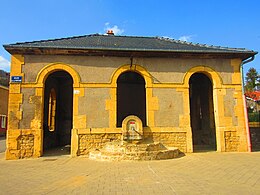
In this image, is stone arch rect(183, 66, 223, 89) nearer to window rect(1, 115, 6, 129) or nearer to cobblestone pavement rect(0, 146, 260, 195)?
cobblestone pavement rect(0, 146, 260, 195)

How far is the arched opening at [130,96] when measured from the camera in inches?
494

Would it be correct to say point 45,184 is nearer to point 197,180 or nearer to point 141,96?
point 197,180

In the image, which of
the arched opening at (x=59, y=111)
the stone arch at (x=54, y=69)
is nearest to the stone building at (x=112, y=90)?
the stone arch at (x=54, y=69)

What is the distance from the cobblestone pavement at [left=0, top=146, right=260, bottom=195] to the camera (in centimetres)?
414

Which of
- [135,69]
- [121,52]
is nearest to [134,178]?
[135,69]

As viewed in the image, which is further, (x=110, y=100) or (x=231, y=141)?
(x=231, y=141)

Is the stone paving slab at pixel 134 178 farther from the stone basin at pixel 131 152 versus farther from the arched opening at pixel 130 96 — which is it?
the arched opening at pixel 130 96

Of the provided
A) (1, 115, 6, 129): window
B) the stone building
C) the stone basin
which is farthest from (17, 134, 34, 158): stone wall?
(1, 115, 6, 129): window

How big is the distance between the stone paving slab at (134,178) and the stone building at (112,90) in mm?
1862

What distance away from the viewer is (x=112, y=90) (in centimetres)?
900

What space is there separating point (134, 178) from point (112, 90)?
4.64 m

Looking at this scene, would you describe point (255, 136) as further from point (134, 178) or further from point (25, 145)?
point (25, 145)

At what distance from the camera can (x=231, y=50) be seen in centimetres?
981

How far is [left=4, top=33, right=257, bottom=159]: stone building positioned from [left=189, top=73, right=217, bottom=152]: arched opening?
2.20 m
